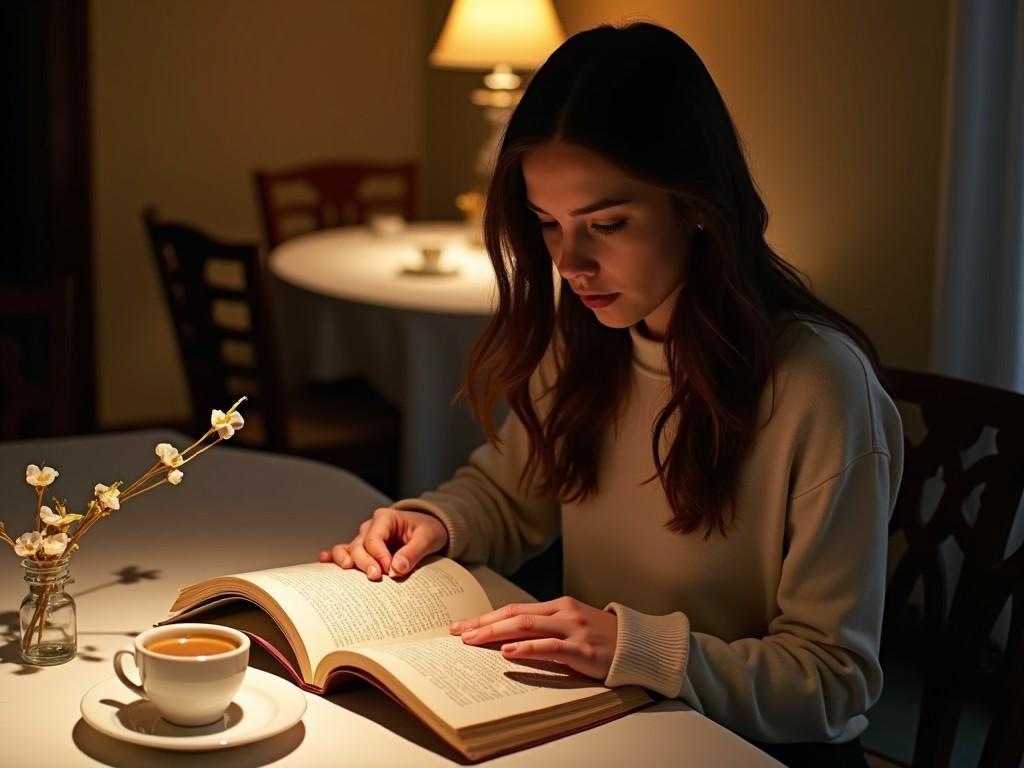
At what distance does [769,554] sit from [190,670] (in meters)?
0.58

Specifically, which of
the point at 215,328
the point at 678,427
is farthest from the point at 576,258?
the point at 215,328

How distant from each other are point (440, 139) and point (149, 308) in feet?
3.88

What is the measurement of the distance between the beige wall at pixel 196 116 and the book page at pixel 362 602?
3.14m

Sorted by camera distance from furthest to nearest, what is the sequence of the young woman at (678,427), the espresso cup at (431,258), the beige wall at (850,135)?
the espresso cup at (431,258), the beige wall at (850,135), the young woman at (678,427)

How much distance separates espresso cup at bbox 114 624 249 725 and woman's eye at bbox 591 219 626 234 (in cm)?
50

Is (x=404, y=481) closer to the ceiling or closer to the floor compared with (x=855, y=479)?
closer to the floor

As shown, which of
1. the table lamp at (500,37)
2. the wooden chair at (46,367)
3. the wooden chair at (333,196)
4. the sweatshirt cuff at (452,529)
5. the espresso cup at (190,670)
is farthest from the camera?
the wooden chair at (333,196)

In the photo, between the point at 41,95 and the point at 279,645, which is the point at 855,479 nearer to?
the point at 279,645

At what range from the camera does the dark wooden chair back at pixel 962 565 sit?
128 centimetres

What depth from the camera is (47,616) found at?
1062mm

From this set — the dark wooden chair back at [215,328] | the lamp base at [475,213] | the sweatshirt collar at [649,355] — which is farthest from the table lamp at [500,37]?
the sweatshirt collar at [649,355]

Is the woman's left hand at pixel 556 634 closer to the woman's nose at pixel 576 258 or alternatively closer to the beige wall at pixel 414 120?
the woman's nose at pixel 576 258

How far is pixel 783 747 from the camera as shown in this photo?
1.17 m

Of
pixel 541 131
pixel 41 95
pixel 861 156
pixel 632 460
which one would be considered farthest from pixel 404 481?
pixel 41 95
